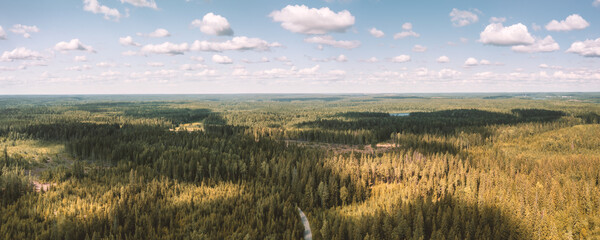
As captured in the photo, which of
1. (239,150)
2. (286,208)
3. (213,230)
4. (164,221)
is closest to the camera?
(213,230)

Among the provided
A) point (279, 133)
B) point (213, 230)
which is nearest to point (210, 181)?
point (213, 230)

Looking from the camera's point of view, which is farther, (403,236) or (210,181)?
(210,181)

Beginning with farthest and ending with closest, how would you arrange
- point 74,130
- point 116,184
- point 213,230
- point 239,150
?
point 74,130
point 239,150
point 116,184
point 213,230

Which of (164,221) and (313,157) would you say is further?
(313,157)

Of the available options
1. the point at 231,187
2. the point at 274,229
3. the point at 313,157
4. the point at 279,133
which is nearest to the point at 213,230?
the point at 274,229

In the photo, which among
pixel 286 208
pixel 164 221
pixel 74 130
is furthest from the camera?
pixel 74 130

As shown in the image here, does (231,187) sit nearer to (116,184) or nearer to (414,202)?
(116,184)

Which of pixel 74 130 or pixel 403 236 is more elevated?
pixel 74 130

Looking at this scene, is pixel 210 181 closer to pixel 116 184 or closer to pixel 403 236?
pixel 116 184

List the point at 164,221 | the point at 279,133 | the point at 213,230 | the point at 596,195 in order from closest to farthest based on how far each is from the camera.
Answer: the point at 213,230
the point at 164,221
the point at 596,195
the point at 279,133
